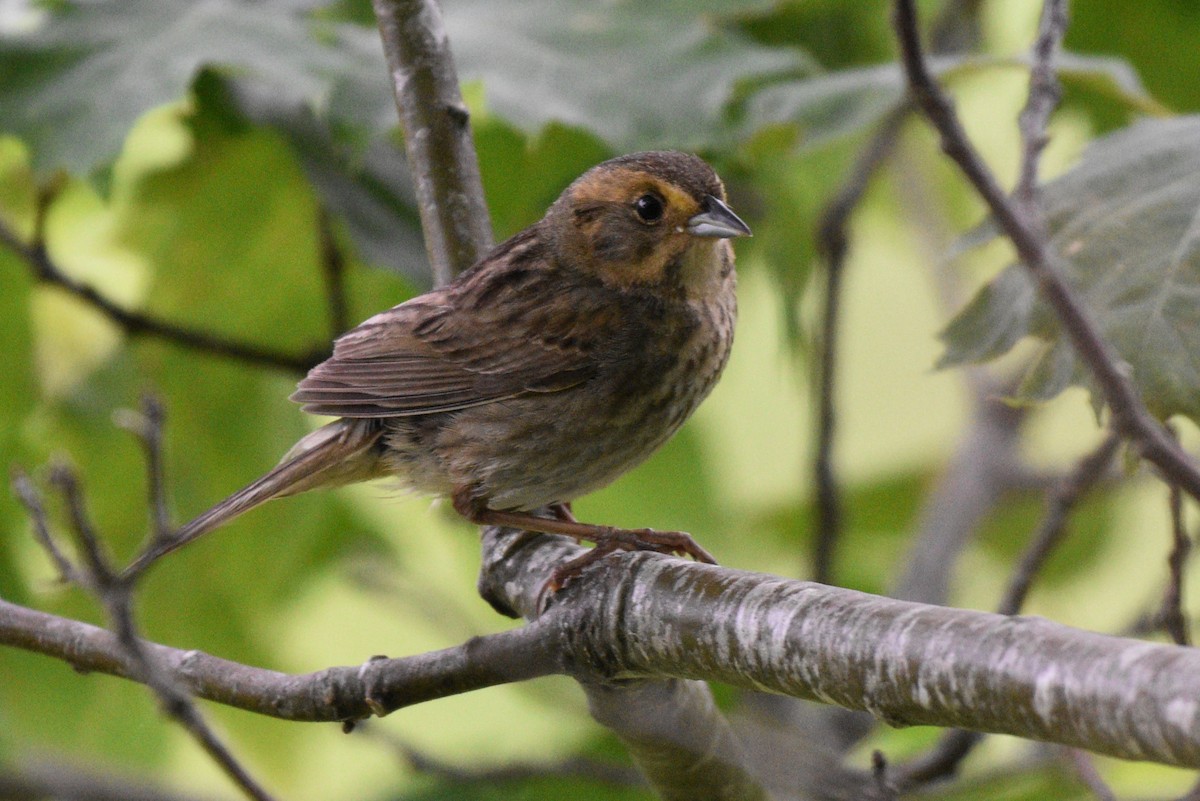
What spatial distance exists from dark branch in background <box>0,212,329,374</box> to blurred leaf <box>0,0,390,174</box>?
498 millimetres

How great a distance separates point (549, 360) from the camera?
11.5ft

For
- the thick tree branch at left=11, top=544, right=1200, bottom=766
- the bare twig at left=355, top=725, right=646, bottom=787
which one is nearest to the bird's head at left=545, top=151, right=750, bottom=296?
the thick tree branch at left=11, top=544, right=1200, bottom=766

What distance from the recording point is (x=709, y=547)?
15.4ft

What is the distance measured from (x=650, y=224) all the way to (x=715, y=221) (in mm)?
195

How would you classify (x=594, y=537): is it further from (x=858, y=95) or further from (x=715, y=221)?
(x=858, y=95)

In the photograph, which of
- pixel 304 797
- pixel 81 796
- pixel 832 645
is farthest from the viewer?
pixel 304 797

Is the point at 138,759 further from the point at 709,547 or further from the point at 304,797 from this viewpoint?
the point at 709,547

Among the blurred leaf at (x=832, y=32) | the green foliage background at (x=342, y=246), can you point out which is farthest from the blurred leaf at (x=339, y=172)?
the blurred leaf at (x=832, y=32)

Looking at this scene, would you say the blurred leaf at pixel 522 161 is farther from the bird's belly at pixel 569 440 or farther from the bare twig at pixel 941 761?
the bare twig at pixel 941 761

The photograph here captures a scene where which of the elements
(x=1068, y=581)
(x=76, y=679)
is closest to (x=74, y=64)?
(x=76, y=679)

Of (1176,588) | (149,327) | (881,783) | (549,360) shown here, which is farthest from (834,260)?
(881,783)

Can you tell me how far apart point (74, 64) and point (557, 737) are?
2581 mm

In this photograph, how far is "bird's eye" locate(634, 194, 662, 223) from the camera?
Answer: 3562mm

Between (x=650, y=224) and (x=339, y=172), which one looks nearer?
(x=650, y=224)
